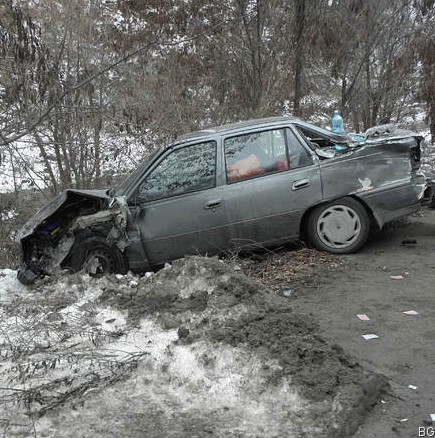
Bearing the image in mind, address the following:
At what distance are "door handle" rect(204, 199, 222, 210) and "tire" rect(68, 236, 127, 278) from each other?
1.14 metres

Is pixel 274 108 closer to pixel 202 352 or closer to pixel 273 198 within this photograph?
pixel 273 198

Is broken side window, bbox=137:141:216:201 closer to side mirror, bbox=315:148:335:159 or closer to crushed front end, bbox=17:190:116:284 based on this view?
crushed front end, bbox=17:190:116:284

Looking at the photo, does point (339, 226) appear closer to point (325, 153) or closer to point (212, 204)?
point (325, 153)

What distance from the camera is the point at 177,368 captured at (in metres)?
3.54

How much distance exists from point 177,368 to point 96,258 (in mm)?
3197

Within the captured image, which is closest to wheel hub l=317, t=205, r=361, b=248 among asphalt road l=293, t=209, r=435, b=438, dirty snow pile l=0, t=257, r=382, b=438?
asphalt road l=293, t=209, r=435, b=438

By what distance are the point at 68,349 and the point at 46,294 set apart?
1.70 m

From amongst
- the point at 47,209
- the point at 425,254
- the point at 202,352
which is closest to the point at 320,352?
the point at 202,352

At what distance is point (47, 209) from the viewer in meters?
6.64

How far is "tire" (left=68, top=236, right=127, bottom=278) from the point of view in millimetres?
6457

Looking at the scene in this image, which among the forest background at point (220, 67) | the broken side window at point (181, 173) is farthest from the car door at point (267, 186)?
the forest background at point (220, 67)

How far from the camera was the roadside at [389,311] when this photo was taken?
325cm

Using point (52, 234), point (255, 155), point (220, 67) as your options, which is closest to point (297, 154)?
point (255, 155)

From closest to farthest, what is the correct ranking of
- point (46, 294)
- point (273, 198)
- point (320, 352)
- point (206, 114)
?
point (320, 352) < point (46, 294) < point (273, 198) < point (206, 114)
